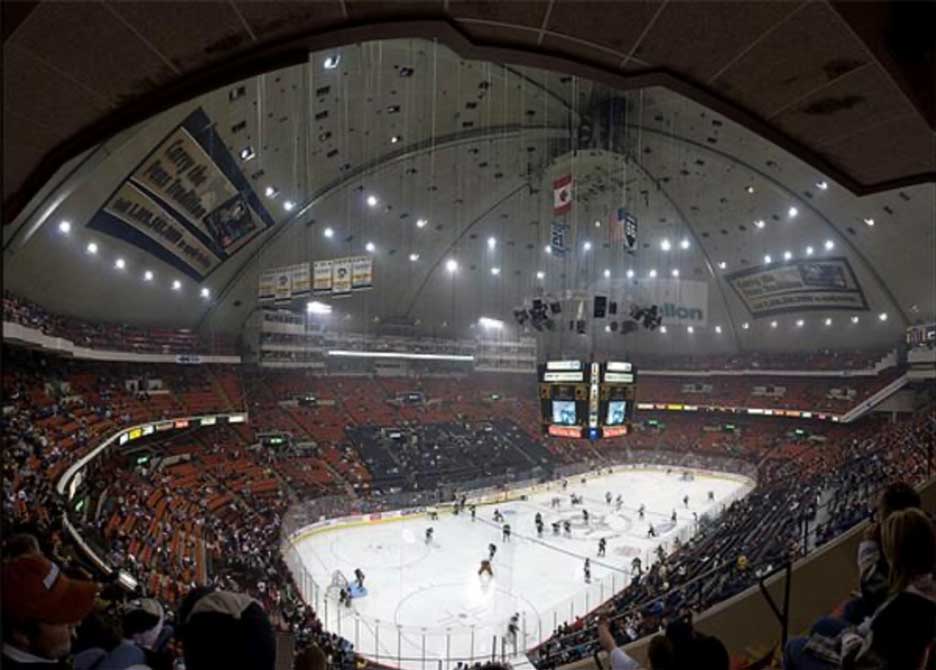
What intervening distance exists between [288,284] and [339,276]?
5.03 ft

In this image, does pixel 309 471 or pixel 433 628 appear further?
pixel 309 471

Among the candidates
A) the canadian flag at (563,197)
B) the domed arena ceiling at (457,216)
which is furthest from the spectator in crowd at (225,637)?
the canadian flag at (563,197)

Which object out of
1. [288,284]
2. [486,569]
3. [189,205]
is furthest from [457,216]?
[486,569]

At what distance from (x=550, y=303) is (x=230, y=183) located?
1092 centimetres

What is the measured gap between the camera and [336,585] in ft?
45.9

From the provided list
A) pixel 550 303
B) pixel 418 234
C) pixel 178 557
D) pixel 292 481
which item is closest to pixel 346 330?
→ pixel 418 234

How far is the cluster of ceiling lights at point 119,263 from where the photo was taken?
13366 mm

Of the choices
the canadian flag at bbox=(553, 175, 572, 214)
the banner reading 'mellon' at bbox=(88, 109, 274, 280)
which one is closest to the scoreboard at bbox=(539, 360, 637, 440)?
the canadian flag at bbox=(553, 175, 572, 214)

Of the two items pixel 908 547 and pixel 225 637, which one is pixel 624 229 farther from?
pixel 225 637

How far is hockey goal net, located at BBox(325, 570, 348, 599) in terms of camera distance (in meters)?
13.7

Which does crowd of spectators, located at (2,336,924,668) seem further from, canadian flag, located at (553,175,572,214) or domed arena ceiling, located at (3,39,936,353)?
canadian flag, located at (553,175,572,214)

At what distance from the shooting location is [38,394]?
1416 centimetres

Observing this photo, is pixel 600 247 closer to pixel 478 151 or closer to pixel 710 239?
pixel 710 239

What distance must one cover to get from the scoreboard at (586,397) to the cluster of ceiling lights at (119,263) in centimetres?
1245
